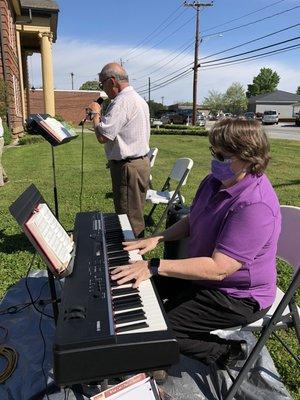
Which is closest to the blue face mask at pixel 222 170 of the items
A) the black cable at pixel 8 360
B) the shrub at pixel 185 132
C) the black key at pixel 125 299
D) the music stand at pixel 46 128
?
the black key at pixel 125 299

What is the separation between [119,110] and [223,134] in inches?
78.5

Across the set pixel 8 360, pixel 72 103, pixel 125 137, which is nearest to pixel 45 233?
pixel 8 360

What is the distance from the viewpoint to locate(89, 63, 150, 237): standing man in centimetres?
398

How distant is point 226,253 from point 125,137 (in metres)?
2.34

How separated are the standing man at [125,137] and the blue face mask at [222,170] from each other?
185 cm

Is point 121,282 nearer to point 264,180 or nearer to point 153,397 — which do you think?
point 153,397

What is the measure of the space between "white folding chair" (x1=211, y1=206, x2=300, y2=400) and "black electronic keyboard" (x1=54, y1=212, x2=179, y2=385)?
2.13 ft

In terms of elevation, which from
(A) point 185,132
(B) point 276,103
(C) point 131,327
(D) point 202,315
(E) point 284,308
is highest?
(B) point 276,103

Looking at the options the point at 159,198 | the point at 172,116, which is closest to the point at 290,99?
the point at 172,116

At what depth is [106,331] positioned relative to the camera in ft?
5.26

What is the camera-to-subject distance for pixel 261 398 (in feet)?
8.22

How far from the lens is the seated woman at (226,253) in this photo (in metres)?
2.05

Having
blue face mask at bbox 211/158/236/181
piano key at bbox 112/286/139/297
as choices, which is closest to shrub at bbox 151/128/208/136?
blue face mask at bbox 211/158/236/181

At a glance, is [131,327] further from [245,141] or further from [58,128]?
[58,128]
